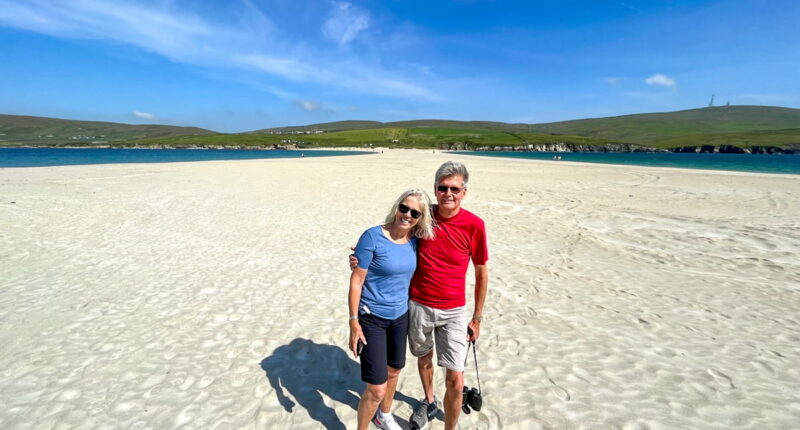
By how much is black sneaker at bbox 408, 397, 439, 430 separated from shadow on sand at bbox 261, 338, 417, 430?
0.57ft

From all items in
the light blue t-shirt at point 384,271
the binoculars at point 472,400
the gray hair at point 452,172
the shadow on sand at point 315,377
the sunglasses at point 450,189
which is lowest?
the shadow on sand at point 315,377

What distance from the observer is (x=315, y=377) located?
448cm

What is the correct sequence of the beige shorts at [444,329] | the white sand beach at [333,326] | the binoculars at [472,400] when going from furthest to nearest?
the white sand beach at [333,326] < the binoculars at [472,400] < the beige shorts at [444,329]

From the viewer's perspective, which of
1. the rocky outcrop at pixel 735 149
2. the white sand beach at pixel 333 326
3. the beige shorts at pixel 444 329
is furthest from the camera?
the rocky outcrop at pixel 735 149

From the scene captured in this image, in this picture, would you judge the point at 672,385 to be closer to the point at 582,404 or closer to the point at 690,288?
the point at 582,404

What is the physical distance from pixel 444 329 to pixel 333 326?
9.57 feet

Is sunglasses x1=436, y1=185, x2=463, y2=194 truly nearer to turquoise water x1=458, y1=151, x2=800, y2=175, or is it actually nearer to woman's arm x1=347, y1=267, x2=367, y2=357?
woman's arm x1=347, y1=267, x2=367, y2=357

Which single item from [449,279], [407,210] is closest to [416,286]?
[449,279]

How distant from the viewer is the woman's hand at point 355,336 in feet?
9.91

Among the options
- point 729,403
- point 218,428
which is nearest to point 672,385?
point 729,403

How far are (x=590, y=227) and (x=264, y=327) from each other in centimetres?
1103

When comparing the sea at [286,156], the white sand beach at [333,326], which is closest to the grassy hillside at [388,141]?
the sea at [286,156]

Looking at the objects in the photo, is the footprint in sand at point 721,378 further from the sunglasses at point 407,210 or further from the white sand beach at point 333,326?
the sunglasses at point 407,210

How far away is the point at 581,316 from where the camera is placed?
238 inches
